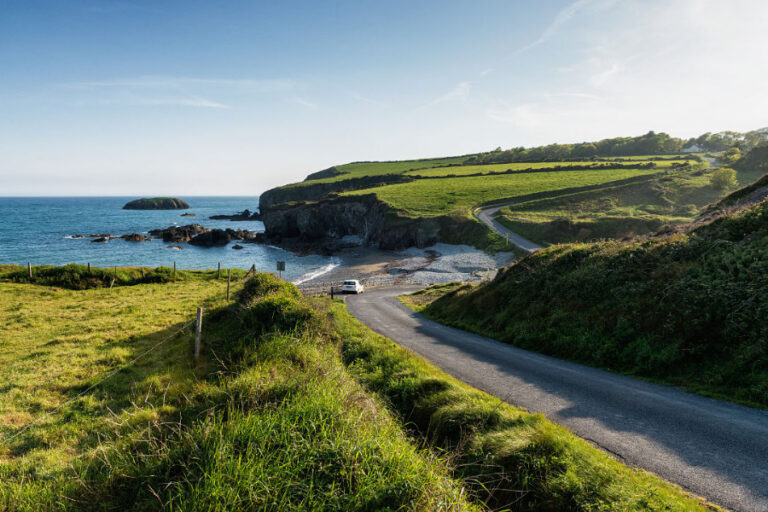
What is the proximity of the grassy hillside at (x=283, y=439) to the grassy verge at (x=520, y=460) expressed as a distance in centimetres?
3

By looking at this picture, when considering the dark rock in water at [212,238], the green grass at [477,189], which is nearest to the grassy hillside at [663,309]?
the green grass at [477,189]

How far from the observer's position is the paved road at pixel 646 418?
20.9 feet

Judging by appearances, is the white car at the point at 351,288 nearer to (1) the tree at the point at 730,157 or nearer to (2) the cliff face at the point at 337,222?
(2) the cliff face at the point at 337,222

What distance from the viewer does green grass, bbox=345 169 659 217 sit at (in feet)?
269

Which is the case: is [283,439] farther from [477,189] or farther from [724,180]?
[724,180]

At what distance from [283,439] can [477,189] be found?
93867 millimetres

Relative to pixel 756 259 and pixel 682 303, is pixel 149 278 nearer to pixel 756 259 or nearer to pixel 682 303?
pixel 682 303

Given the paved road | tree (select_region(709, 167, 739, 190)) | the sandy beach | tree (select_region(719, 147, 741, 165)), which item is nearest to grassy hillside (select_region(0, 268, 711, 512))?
the paved road

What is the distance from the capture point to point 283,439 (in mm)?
4953

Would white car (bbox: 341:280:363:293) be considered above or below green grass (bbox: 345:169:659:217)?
below

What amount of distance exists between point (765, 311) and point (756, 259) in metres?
2.77

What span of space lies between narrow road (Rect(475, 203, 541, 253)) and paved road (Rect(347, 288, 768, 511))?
4322cm

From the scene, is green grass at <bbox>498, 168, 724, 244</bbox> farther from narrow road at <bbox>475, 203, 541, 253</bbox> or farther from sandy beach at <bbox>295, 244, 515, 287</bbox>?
sandy beach at <bbox>295, 244, 515, 287</bbox>

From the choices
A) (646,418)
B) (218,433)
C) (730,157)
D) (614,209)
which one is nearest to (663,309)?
(646,418)
